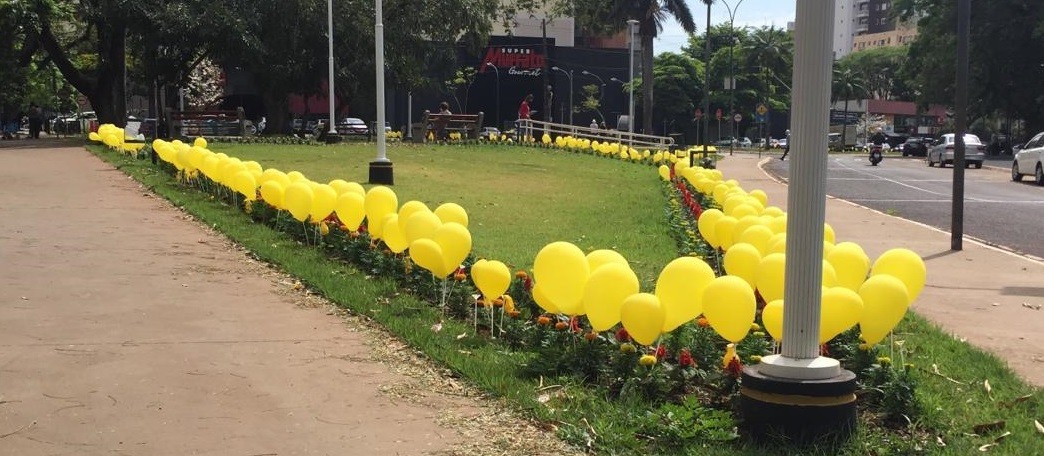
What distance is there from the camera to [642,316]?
5117 mm

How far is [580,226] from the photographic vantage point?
1295cm

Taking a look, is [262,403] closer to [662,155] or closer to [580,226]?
[580,226]

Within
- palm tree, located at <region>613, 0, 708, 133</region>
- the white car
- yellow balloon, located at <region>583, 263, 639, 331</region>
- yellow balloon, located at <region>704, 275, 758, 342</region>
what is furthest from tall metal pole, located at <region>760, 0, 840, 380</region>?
palm tree, located at <region>613, 0, 708, 133</region>

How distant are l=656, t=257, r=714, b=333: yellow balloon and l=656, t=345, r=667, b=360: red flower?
0.12 m

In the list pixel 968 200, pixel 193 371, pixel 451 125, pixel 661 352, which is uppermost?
pixel 451 125

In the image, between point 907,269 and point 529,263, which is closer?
point 907,269

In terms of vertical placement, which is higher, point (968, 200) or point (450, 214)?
point (450, 214)

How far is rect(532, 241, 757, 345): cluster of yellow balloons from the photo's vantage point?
16.6 ft

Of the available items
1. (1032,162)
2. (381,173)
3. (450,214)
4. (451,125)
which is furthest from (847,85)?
(450,214)

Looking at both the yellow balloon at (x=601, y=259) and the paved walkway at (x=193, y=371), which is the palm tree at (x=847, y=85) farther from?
the yellow balloon at (x=601, y=259)

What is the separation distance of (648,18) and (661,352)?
155 ft

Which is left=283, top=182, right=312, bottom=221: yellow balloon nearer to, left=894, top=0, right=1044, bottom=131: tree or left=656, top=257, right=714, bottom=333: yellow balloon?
left=656, top=257, right=714, bottom=333: yellow balloon

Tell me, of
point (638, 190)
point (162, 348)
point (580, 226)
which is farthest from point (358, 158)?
point (162, 348)

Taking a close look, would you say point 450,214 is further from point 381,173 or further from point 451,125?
point 451,125
